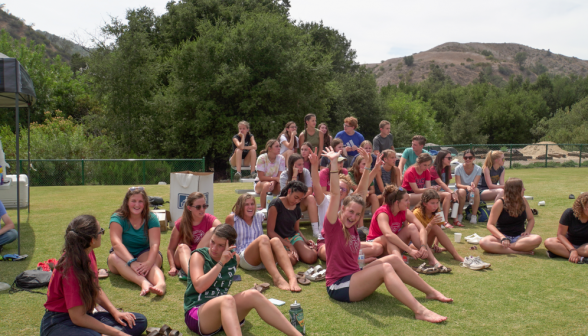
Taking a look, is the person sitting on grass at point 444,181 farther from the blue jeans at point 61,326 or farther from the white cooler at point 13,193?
the white cooler at point 13,193

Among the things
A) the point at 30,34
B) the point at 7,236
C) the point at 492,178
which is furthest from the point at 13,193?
the point at 30,34

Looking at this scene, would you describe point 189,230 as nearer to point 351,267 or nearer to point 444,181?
point 351,267

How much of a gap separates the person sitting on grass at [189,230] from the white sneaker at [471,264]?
3272 millimetres

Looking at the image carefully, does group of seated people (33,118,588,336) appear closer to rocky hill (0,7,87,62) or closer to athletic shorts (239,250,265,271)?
athletic shorts (239,250,265,271)

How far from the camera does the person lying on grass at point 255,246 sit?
16.0 feet

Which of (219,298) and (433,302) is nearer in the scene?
(219,298)

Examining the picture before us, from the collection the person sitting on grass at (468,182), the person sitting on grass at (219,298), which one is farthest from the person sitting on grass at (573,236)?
the person sitting on grass at (219,298)

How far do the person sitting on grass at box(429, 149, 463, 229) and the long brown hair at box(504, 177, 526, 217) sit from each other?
1.77 m

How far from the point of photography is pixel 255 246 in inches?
201

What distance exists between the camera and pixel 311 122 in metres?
9.36

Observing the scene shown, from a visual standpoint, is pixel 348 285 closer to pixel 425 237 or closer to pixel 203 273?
pixel 203 273

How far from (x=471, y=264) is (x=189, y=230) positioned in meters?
3.65

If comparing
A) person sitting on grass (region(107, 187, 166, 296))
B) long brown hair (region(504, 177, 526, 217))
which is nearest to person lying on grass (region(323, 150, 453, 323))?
person sitting on grass (region(107, 187, 166, 296))

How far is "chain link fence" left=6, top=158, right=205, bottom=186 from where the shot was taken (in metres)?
14.9
